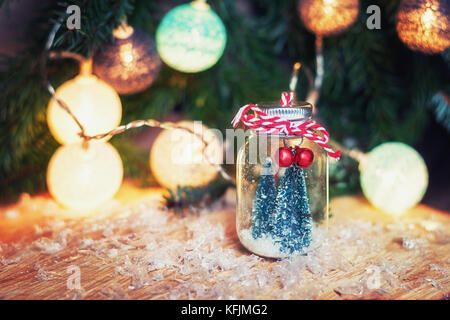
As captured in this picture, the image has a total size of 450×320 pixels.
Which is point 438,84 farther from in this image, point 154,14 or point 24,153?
point 24,153

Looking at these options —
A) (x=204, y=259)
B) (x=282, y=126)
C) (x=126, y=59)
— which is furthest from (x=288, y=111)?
(x=126, y=59)

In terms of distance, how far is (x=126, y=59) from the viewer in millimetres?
997

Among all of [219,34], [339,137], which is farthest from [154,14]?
[339,137]

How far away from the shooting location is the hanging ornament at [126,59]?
3.27 ft

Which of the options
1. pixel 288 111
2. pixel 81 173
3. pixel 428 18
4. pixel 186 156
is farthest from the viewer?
pixel 186 156

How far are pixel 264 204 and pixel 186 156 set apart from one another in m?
0.37

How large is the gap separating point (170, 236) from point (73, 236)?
23 centimetres

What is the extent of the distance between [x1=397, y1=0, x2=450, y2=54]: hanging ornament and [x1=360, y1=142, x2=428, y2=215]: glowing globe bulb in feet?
0.85

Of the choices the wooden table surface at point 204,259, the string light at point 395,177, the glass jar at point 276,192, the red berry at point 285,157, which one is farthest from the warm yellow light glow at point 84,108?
the string light at point 395,177

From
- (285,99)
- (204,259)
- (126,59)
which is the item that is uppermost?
(126,59)

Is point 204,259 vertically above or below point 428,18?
below

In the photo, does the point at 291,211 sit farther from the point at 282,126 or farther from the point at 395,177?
the point at 395,177

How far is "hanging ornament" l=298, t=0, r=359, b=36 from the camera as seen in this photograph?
40.2 inches

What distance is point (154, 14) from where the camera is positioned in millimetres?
1386
